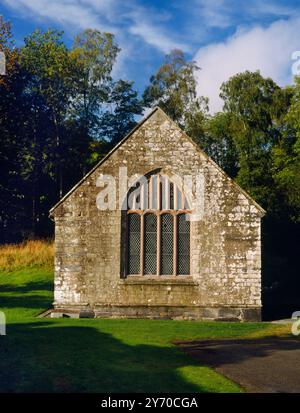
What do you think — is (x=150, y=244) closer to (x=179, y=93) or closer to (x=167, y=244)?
(x=167, y=244)

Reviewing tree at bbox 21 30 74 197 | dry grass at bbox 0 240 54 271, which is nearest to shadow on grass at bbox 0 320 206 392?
dry grass at bbox 0 240 54 271

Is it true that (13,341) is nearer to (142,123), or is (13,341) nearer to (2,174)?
(142,123)

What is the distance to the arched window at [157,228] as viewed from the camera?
22578 mm

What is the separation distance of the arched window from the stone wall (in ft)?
1.41

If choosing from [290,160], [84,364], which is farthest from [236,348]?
[290,160]

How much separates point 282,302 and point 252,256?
1001 cm

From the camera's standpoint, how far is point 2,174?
4750 centimetres

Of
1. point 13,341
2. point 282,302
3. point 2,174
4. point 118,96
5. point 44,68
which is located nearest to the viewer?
point 13,341

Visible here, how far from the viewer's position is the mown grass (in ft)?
33.5

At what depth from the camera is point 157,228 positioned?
22656mm

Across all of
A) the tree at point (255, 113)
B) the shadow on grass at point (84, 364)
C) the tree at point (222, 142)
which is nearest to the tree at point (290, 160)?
the tree at point (255, 113)
